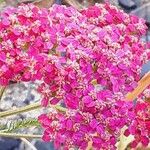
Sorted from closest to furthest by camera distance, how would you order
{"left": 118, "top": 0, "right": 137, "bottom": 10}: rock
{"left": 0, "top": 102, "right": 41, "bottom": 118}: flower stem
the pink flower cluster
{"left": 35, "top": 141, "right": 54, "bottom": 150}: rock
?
the pink flower cluster → {"left": 0, "top": 102, "right": 41, "bottom": 118}: flower stem → {"left": 35, "top": 141, "right": 54, "bottom": 150}: rock → {"left": 118, "top": 0, "right": 137, "bottom": 10}: rock

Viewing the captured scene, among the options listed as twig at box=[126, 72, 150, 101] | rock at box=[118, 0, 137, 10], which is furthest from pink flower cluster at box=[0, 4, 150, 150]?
rock at box=[118, 0, 137, 10]

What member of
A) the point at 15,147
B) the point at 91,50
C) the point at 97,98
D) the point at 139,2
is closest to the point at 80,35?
the point at 91,50

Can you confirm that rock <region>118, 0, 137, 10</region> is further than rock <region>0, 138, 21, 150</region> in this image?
Yes

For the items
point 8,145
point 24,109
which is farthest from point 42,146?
point 24,109

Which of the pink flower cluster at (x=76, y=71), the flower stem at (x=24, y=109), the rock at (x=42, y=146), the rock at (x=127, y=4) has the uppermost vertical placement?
the pink flower cluster at (x=76, y=71)

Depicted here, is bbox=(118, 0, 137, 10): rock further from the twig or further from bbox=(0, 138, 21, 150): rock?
the twig

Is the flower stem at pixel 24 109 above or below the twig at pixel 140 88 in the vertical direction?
below

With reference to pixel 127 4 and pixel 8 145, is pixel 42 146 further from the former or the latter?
pixel 127 4

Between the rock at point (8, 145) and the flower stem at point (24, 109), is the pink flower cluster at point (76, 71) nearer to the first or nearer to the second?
the flower stem at point (24, 109)

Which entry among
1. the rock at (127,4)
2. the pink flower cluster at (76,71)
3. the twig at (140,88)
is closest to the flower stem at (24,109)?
the pink flower cluster at (76,71)
